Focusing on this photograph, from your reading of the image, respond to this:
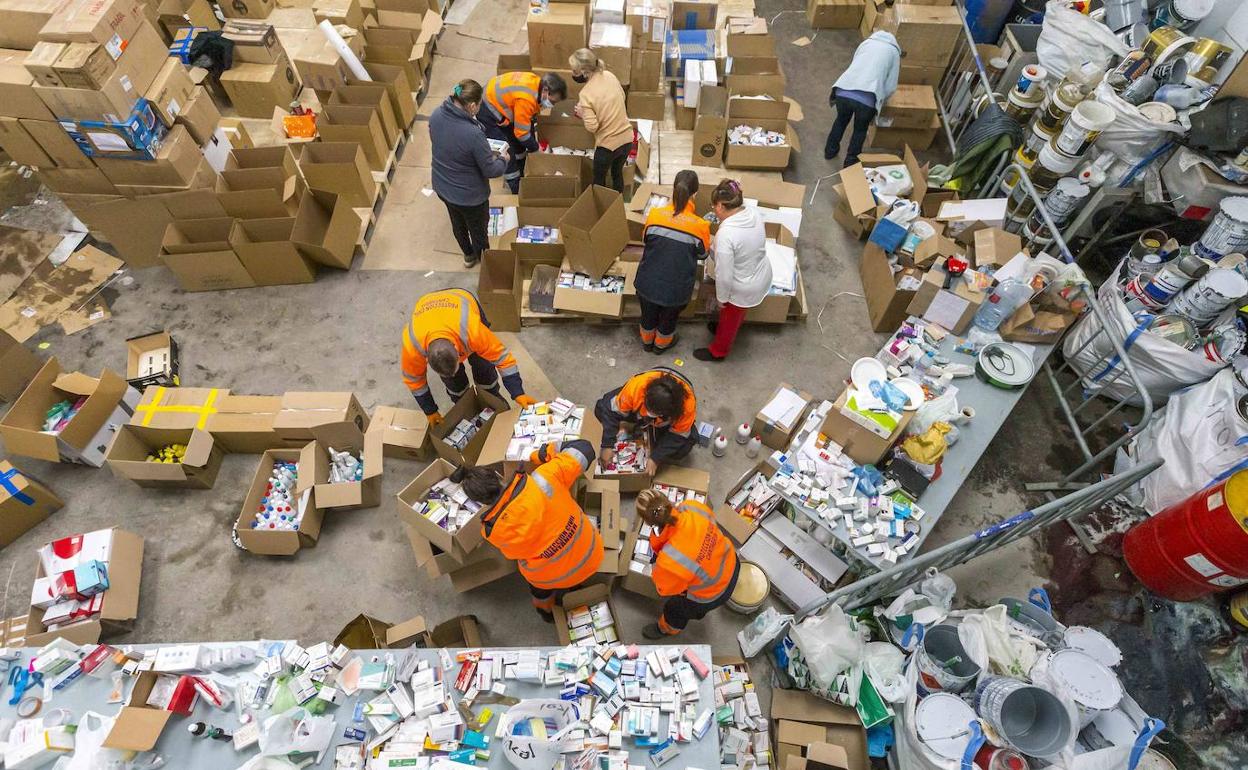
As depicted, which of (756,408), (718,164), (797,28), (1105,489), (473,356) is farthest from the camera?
(797,28)

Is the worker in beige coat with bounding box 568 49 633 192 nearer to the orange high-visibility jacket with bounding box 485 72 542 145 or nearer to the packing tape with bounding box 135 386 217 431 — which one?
the orange high-visibility jacket with bounding box 485 72 542 145

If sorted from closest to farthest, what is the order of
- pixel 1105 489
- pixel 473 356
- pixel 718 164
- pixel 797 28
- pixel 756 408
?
pixel 1105 489 → pixel 473 356 → pixel 756 408 → pixel 718 164 → pixel 797 28

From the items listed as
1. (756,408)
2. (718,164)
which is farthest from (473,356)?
(718,164)

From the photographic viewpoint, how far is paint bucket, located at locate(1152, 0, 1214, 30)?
16.1ft

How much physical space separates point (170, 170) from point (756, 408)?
17.1ft

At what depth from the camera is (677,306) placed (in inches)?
186

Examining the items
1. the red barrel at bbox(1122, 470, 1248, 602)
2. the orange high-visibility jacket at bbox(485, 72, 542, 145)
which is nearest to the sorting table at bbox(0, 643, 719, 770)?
the red barrel at bbox(1122, 470, 1248, 602)

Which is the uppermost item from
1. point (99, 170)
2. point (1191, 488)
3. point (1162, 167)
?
point (1162, 167)

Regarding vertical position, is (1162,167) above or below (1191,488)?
above

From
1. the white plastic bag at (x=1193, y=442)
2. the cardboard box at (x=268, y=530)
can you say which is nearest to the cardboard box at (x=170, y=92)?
the cardboard box at (x=268, y=530)

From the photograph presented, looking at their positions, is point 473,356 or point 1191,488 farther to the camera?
point 473,356

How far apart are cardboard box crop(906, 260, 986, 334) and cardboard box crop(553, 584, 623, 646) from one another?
3.10 metres

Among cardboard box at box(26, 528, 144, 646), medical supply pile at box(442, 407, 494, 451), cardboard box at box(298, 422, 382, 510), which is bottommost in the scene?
cardboard box at box(26, 528, 144, 646)

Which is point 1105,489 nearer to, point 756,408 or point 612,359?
point 756,408
